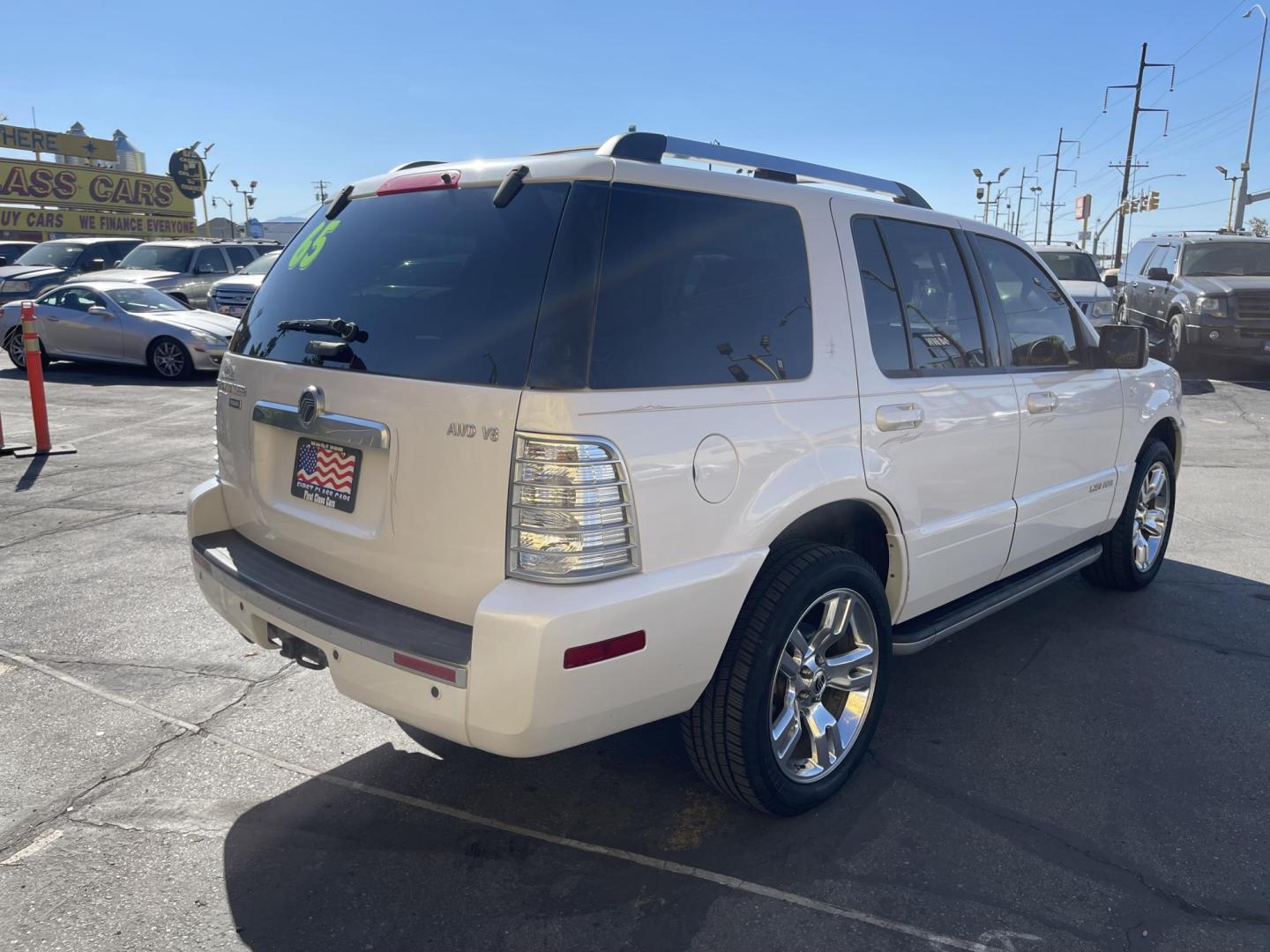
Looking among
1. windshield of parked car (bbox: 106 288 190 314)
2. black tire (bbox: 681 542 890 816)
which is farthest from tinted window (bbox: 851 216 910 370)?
windshield of parked car (bbox: 106 288 190 314)

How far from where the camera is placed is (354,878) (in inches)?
114

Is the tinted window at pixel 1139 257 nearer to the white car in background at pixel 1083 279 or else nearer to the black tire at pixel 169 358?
the white car in background at pixel 1083 279

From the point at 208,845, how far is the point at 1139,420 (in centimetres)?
462

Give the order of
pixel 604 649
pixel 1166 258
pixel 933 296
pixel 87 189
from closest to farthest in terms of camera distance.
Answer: pixel 604 649
pixel 933 296
pixel 1166 258
pixel 87 189

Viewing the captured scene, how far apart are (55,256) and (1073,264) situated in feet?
63.4

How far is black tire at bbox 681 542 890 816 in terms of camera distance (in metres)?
2.96

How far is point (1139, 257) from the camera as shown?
18.5 m

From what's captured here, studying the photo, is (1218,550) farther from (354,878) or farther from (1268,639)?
(354,878)

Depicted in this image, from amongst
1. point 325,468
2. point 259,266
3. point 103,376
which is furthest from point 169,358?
point 325,468

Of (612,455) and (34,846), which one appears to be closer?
(612,455)

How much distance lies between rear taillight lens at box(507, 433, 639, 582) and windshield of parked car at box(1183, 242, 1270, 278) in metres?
16.1

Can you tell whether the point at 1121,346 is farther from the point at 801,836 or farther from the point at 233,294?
the point at 233,294

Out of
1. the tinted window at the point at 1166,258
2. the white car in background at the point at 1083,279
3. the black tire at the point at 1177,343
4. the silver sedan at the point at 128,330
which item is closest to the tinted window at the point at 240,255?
the silver sedan at the point at 128,330

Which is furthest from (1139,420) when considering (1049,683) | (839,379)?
(839,379)
